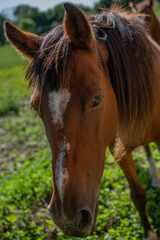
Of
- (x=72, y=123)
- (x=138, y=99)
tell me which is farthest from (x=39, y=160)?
(x=72, y=123)

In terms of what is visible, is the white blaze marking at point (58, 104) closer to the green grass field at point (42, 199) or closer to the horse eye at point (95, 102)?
the horse eye at point (95, 102)

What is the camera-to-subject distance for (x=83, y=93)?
1.70m

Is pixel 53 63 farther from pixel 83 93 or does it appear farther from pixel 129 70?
pixel 129 70

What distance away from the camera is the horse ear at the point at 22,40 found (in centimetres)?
202

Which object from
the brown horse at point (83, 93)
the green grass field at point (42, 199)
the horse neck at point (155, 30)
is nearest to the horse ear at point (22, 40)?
the brown horse at point (83, 93)

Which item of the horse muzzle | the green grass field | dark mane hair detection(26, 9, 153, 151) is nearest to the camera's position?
the horse muzzle

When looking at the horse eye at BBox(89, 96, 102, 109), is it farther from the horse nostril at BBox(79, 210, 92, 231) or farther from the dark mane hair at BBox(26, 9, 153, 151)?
the horse nostril at BBox(79, 210, 92, 231)

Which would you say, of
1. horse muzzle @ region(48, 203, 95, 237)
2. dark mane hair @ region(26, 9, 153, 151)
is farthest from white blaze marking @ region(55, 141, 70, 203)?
dark mane hair @ region(26, 9, 153, 151)

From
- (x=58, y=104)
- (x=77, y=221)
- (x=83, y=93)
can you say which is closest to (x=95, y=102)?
(x=83, y=93)

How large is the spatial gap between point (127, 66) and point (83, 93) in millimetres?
668

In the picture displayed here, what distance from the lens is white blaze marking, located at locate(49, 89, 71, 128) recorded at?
5.51ft

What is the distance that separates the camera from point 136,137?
2502mm

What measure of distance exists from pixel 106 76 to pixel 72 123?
0.55 meters

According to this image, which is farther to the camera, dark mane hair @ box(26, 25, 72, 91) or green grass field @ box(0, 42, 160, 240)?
green grass field @ box(0, 42, 160, 240)
